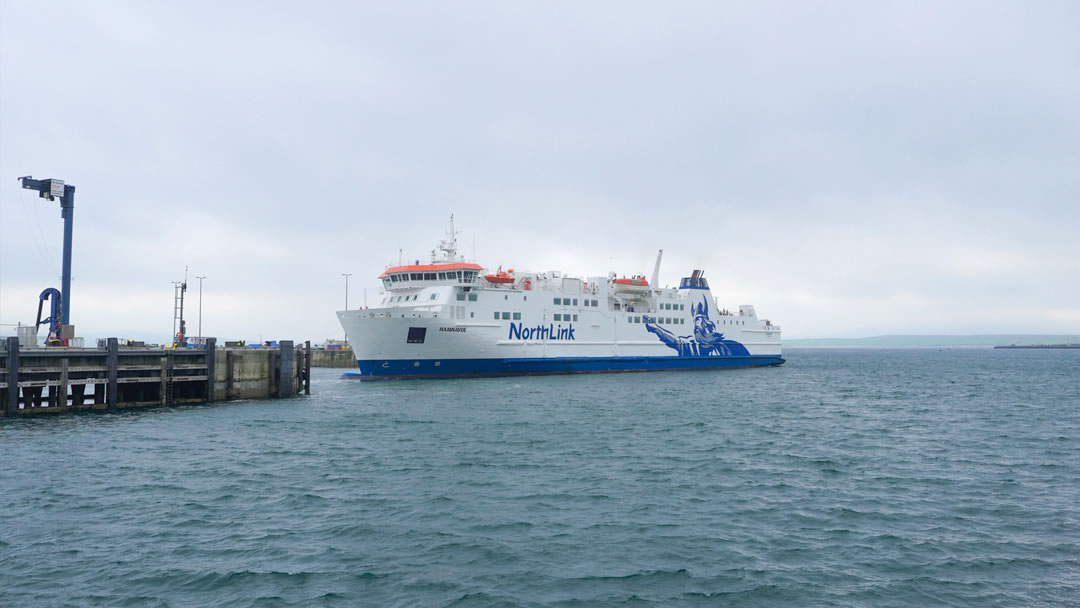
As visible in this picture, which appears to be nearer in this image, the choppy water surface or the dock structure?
the choppy water surface

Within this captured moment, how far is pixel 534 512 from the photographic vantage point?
11953 mm

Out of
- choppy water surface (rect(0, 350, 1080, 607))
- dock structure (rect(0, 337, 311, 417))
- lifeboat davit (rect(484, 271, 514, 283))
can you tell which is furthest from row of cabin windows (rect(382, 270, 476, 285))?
choppy water surface (rect(0, 350, 1080, 607))

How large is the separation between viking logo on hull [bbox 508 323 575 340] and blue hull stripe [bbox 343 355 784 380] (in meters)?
1.58

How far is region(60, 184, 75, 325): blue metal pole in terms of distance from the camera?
33312 millimetres

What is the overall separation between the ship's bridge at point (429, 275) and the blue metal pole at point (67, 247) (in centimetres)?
1835

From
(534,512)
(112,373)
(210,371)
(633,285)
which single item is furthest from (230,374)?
(633,285)

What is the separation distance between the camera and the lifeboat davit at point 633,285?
168 ft

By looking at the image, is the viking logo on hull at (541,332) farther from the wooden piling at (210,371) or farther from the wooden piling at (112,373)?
Answer: the wooden piling at (112,373)

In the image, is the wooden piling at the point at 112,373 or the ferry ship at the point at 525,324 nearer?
the wooden piling at the point at 112,373

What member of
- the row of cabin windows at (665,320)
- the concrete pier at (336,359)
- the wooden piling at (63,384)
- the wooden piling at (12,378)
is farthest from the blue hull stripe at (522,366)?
→ the concrete pier at (336,359)

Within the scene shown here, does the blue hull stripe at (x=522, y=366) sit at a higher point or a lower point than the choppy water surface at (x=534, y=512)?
higher

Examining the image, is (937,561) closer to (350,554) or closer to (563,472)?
(563,472)

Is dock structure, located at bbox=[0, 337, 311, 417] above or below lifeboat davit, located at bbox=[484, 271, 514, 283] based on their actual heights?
below

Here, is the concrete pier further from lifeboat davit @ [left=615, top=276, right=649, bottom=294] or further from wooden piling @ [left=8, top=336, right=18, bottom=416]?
wooden piling @ [left=8, top=336, right=18, bottom=416]
